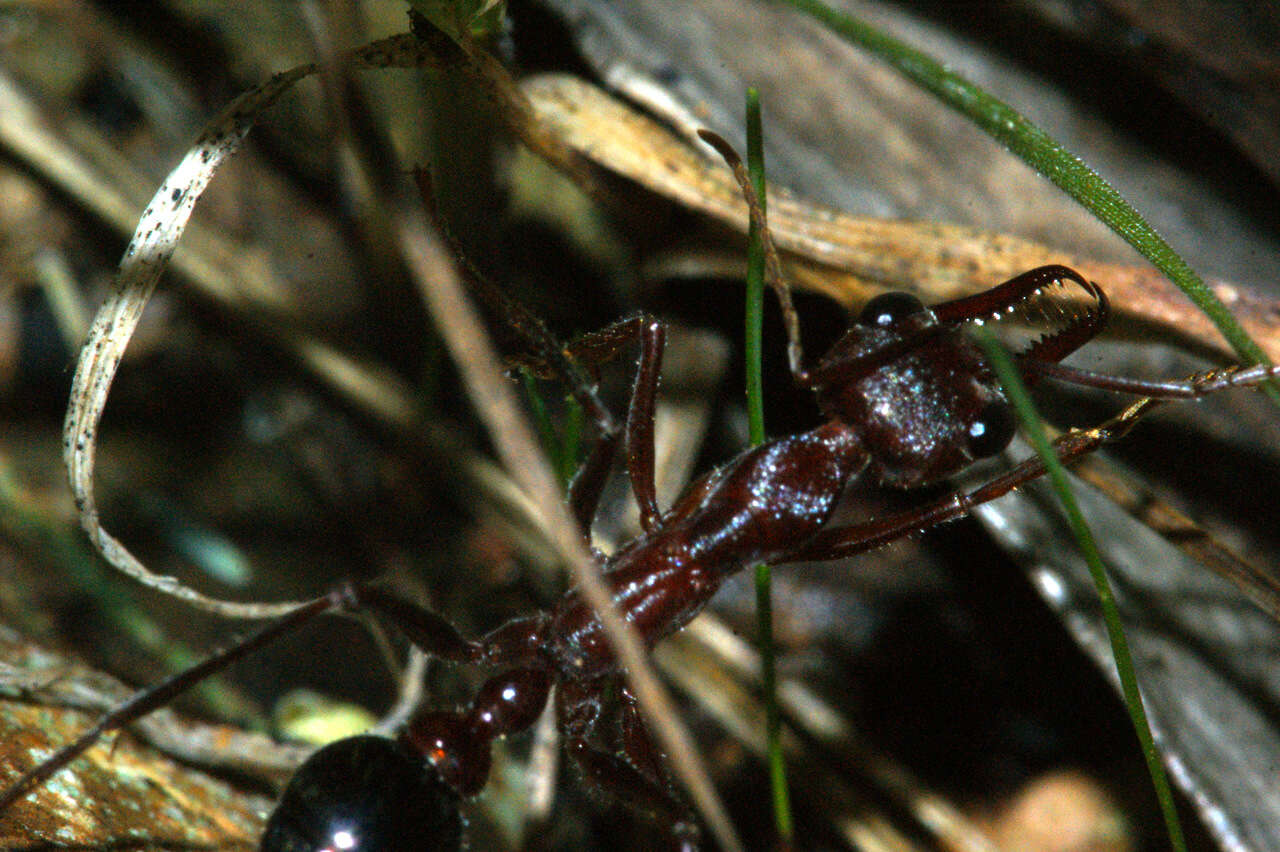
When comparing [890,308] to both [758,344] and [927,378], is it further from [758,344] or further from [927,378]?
[758,344]

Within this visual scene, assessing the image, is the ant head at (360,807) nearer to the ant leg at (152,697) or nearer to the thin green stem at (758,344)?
the ant leg at (152,697)

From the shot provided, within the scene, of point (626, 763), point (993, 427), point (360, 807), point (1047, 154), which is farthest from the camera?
point (626, 763)

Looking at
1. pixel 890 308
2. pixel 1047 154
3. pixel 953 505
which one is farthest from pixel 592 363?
pixel 1047 154

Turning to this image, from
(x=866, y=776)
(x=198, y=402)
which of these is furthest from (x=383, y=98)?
(x=866, y=776)

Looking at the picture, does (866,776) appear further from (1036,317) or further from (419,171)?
(419,171)

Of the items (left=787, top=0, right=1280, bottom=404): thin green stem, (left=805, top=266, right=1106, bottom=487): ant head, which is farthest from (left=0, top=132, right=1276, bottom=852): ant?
(left=787, top=0, right=1280, bottom=404): thin green stem
